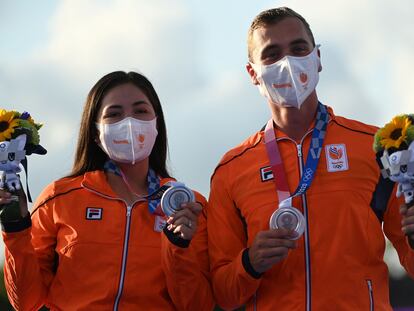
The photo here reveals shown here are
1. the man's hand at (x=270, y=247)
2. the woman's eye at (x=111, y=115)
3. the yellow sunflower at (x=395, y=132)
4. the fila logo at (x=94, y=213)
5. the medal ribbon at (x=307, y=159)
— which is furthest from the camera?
the woman's eye at (x=111, y=115)

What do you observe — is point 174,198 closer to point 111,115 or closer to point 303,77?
point 111,115

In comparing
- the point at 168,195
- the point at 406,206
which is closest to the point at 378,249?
the point at 406,206

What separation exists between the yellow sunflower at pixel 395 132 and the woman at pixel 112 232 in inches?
54.1

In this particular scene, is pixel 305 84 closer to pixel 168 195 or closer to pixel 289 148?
pixel 289 148

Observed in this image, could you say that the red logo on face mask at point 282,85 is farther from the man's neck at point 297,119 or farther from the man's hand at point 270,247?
the man's hand at point 270,247

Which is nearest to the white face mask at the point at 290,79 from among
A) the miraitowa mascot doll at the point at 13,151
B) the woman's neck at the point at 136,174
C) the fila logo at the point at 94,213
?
the woman's neck at the point at 136,174

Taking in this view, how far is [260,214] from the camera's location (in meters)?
6.02

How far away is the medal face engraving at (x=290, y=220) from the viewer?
568 centimetres

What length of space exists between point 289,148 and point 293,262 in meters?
0.84

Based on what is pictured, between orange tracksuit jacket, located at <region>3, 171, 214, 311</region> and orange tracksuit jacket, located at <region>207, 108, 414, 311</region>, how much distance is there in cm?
25

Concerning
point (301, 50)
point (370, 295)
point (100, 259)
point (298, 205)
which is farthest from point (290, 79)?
point (100, 259)

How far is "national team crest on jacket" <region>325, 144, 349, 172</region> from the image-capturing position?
6.02m

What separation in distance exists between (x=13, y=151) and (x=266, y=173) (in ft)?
5.93

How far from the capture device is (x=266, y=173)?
6.14 metres
